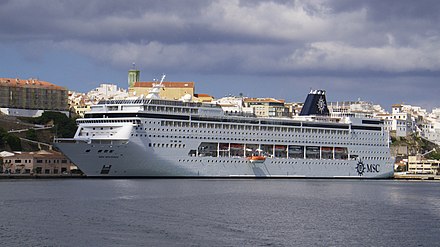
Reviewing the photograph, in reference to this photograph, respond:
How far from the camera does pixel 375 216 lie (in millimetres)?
37969

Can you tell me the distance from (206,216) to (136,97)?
25.5 m

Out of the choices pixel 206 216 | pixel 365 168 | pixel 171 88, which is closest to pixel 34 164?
pixel 365 168

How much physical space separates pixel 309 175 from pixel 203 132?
10.8 metres

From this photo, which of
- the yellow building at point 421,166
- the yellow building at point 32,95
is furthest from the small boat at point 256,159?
the yellow building at point 32,95

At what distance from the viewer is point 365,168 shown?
234 ft

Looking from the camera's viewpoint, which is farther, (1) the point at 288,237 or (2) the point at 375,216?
(2) the point at 375,216

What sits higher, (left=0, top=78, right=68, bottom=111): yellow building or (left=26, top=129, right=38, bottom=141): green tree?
(left=0, top=78, right=68, bottom=111): yellow building

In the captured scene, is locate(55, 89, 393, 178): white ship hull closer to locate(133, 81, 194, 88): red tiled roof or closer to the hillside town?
the hillside town

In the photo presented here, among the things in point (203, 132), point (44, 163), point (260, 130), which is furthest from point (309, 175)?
point (44, 163)

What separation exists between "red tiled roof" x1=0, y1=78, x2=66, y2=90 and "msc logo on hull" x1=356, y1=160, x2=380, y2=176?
39150 mm

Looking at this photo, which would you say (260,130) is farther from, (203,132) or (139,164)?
(139,164)

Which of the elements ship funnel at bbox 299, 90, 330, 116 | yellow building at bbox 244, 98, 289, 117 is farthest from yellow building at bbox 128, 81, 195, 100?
ship funnel at bbox 299, 90, 330, 116

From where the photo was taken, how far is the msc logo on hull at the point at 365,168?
2790 inches

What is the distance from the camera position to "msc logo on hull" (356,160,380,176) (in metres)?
70.9
